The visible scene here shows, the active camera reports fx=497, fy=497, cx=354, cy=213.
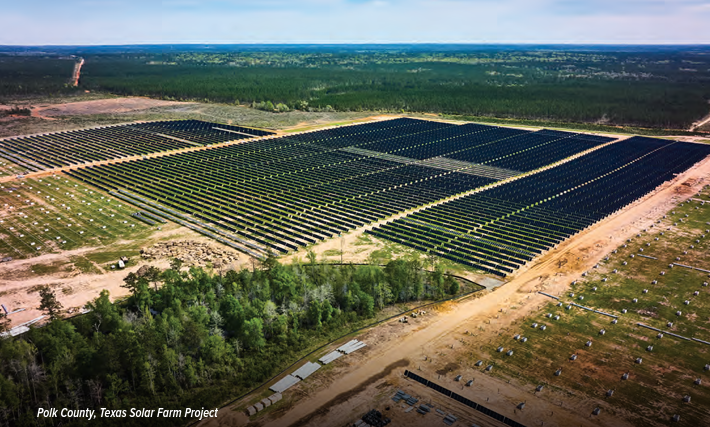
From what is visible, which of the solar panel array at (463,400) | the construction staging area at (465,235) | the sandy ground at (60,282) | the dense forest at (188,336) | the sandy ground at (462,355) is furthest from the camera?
the sandy ground at (60,282)

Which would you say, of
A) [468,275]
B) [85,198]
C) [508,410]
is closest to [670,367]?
[508,410]

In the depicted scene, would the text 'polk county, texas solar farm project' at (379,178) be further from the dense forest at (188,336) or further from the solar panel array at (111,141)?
the dense forest at (188,336)

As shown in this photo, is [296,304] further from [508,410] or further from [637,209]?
[637,209]

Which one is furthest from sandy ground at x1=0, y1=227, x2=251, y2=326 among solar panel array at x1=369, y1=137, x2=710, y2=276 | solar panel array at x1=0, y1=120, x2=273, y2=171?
solar panel array at x1=0, y1=120, x2=273, y2=171

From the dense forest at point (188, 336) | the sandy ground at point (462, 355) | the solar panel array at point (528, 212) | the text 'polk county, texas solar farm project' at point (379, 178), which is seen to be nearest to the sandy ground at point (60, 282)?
the dense forest at point (188, 336)

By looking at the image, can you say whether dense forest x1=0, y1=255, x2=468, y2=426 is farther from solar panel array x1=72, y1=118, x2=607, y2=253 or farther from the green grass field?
solar panel array x1=72, y1=118, x2=607, y2=253

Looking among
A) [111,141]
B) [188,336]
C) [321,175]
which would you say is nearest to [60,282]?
[188,336]

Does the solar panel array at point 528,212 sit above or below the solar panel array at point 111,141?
below
